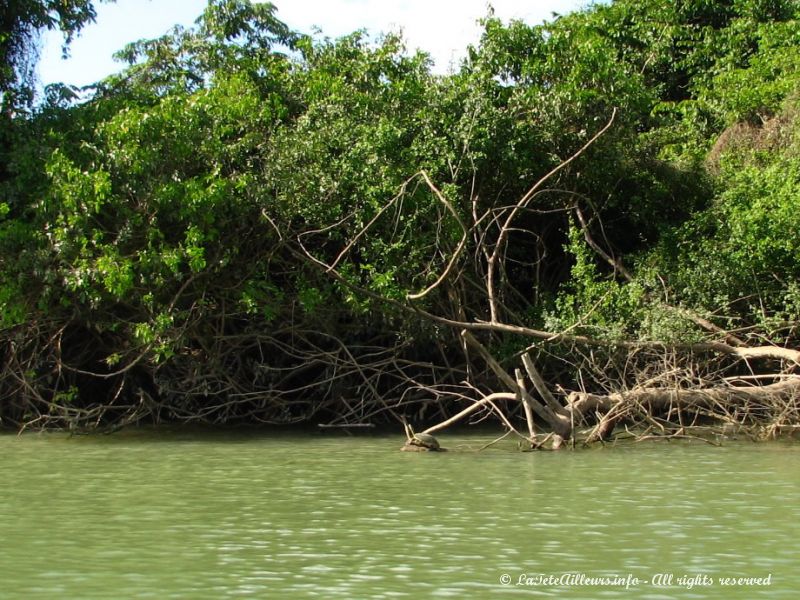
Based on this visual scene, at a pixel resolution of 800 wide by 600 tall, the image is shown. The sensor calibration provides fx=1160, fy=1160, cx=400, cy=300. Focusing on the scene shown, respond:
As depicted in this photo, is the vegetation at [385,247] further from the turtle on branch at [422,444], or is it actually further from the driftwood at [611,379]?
the turtle on branch at [422,444]

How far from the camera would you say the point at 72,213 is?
43.0ft

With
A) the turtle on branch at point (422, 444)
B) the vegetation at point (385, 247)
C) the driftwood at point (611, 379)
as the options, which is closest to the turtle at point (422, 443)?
the turtle on branch at point (422, 444)

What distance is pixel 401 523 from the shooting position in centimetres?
786

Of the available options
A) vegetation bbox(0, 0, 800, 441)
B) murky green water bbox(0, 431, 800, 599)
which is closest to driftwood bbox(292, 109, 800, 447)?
vegetation bbox(0, 0, 800, 441)

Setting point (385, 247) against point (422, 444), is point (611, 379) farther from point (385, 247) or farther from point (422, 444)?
point (385, 247)

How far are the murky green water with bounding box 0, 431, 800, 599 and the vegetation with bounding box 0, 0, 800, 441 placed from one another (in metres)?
1.87

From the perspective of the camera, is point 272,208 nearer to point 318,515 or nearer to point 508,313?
point 508,313

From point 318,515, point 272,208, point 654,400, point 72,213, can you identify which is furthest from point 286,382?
point 318,515

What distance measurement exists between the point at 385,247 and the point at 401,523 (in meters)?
6.77

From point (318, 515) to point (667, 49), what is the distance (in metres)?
15.0

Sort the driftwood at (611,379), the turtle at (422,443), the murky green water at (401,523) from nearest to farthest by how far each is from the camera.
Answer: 1. the murky green water at (401,523)
2. the turtle at (422,443)
3. the driftwood at (611,379)

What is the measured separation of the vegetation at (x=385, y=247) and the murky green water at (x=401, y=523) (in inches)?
73.6

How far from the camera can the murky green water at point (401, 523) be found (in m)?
6.16

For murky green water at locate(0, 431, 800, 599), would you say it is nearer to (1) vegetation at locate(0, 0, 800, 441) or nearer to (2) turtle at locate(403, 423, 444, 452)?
(2) turtle at locate(403, 423, 444, 452)
